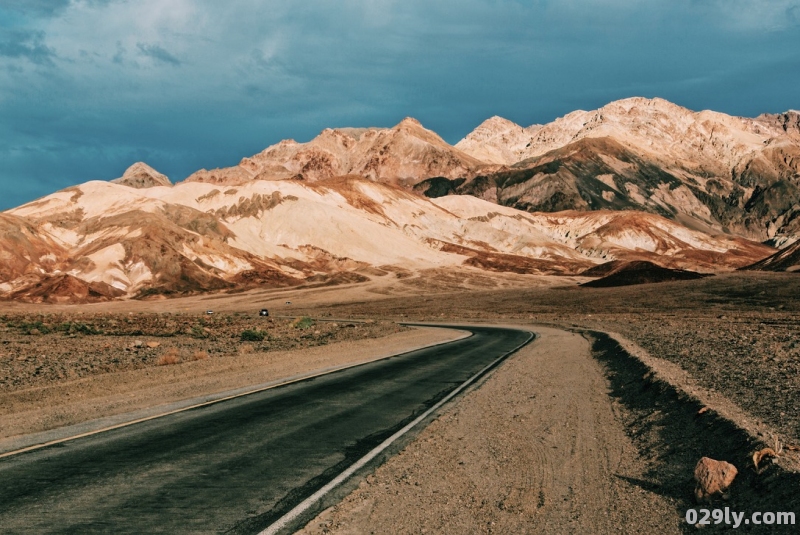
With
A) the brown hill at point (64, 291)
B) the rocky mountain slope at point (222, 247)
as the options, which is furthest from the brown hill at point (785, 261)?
the brown hill at point (64, 291)

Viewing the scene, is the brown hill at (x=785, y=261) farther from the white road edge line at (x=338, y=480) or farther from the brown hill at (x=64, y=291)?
the brown hill at (x=64, y=291)

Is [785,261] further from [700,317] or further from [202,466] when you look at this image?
[202,466]

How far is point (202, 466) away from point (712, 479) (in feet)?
22.4

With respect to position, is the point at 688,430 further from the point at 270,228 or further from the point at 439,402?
the point at 270,228

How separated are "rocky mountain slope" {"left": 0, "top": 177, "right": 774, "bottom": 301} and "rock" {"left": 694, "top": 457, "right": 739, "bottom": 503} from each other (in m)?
119

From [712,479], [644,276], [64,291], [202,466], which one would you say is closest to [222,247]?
[64,291]

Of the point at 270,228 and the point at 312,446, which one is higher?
the point at 270,228

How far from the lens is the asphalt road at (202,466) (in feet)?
22.1

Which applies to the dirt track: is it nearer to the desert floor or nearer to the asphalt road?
the desert floor

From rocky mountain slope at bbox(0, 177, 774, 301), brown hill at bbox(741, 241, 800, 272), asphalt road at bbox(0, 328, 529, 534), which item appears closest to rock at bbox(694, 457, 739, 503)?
asphalt road at bbox(0, 328, 529, 534)

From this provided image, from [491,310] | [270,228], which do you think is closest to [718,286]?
[491,310]

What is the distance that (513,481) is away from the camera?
27.5ft

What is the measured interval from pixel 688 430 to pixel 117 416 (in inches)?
441

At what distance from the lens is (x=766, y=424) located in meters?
10.0
